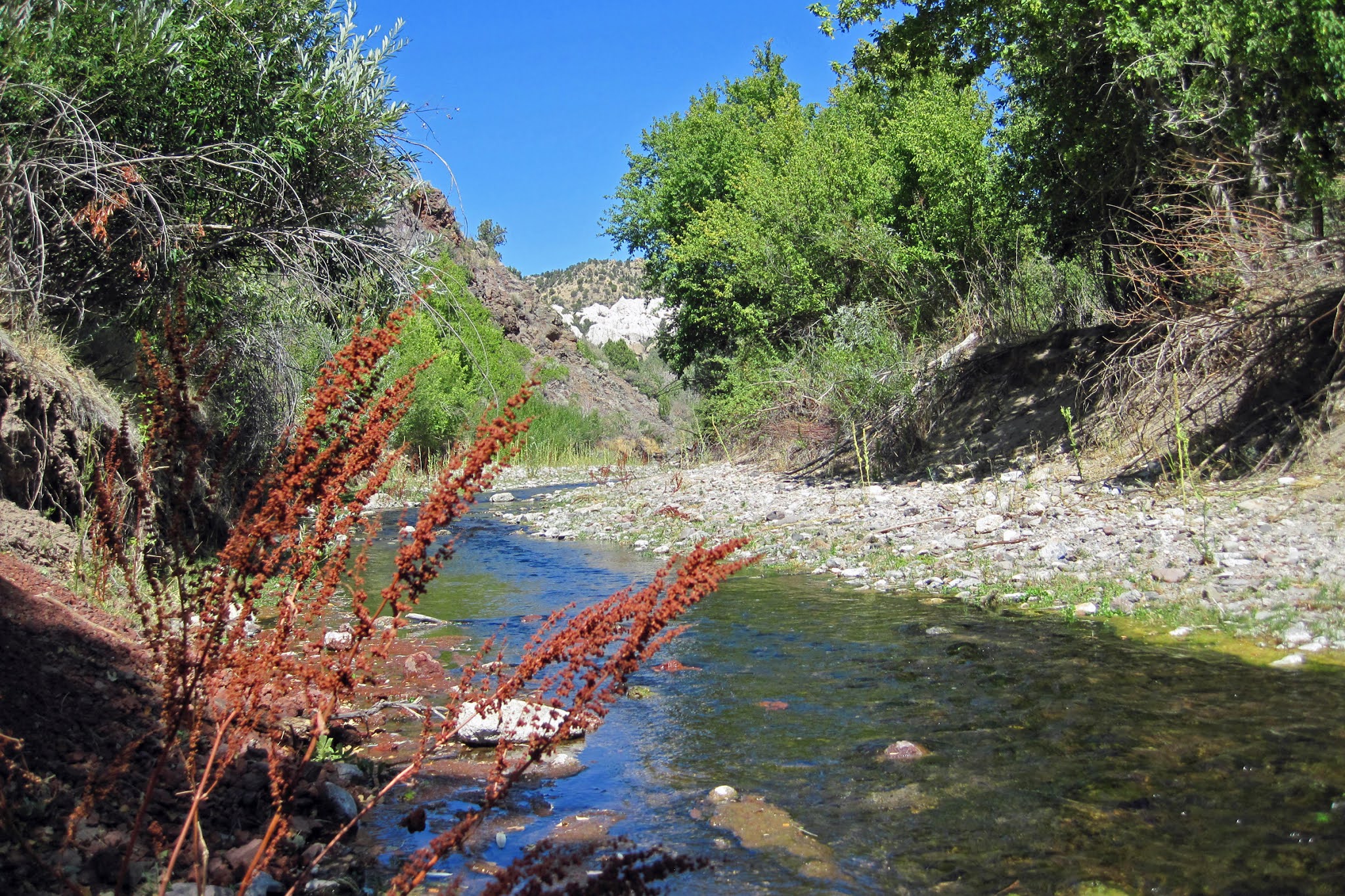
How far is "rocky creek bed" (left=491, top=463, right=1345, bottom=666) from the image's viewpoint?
605cm

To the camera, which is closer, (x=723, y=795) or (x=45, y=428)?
(x=723, y=795)

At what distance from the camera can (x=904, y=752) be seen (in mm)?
4422

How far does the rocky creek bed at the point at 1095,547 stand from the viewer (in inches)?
238

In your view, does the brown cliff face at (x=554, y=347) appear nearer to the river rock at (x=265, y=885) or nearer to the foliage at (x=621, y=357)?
the foliage at (x=621, y=357)

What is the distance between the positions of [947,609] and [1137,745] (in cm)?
297

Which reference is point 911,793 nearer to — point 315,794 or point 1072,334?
point 315,794

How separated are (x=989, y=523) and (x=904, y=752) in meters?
5.43

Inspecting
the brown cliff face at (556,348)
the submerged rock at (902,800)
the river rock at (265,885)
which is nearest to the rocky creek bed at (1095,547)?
the submerged rock at (902,800)

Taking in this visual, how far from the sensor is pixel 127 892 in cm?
270

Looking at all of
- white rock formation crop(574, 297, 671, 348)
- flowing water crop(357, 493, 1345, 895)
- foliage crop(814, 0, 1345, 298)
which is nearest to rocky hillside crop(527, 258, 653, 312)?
white rock formation crop(574, 297, 671, 348)

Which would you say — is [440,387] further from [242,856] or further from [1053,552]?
[242,856]

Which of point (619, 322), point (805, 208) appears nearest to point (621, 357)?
point (619, 322)

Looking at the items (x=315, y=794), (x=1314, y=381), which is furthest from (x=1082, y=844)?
(x=1314, y=381)

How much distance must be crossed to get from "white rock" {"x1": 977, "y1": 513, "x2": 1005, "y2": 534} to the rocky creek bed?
2 cm
